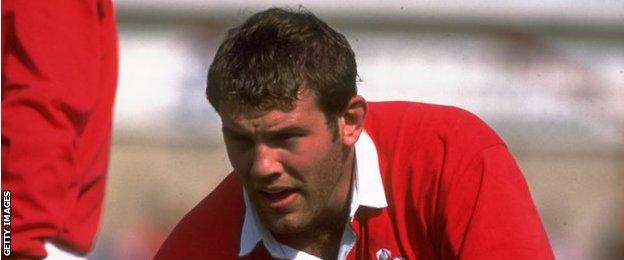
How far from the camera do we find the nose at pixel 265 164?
1.10 m

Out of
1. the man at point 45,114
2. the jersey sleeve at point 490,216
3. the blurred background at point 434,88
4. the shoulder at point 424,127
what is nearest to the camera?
the jersey sleeve at point 490,216

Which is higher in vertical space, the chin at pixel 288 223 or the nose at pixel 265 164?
the nose at pixel 265 164

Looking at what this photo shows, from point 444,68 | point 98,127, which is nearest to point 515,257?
point 444,68

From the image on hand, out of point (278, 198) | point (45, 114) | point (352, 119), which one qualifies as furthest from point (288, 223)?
point (45, 114)

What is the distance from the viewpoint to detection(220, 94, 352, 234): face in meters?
1.10

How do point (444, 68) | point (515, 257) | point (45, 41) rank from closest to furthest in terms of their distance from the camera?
point (515, 257) → point (45, 41) → point (444, 68)

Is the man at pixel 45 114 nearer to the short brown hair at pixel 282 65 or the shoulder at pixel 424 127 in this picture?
the short brown hair at pixel 282 65

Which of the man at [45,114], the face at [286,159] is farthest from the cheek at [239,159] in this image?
the man at [45,114]

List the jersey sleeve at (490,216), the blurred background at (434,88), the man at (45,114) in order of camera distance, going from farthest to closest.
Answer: the blurred background at (434,88), the man at (45,114), the jersey sleeve at (490,216)

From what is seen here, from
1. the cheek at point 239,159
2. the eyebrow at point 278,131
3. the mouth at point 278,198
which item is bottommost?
the mouth at point 278,198

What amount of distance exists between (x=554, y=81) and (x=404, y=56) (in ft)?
0.63

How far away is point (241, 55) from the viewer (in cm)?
113

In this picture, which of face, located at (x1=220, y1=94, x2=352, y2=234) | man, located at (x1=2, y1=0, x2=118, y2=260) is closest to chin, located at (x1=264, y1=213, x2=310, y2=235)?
face, located at (x1=220, y1=94, x2=352, y2=234)

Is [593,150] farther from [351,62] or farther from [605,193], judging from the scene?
[351,62]
